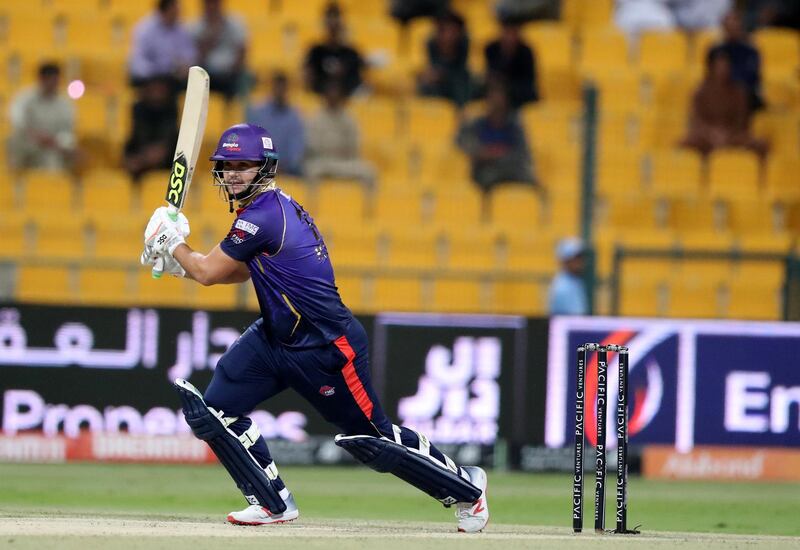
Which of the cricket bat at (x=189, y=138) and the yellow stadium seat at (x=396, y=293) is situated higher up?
the cricket bat at (x=189, y=138)

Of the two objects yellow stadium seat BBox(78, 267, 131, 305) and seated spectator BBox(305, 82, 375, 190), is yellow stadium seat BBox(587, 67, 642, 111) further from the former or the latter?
yellow stadium seat BBox(78, 267, 131, 305)

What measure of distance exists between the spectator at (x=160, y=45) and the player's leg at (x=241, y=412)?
7.45 m

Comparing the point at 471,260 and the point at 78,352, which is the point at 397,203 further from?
the point at 78,352

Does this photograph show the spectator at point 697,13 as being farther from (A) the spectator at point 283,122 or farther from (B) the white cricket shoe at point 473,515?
(B) the white cricket shoe at point 473,515

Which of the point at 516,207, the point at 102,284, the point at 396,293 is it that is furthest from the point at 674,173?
the point at 102,284

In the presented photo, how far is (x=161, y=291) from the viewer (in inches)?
515

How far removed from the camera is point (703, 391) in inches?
496

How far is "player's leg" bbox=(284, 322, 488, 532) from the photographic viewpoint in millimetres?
7621

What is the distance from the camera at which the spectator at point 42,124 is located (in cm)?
1381

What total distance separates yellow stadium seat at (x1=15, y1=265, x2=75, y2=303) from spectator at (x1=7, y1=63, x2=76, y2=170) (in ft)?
5.42

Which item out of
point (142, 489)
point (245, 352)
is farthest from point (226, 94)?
point (245, 352)

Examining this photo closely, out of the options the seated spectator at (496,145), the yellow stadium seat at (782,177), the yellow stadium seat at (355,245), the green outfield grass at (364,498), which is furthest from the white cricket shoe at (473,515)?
the yellow stadium seat at (782,177)

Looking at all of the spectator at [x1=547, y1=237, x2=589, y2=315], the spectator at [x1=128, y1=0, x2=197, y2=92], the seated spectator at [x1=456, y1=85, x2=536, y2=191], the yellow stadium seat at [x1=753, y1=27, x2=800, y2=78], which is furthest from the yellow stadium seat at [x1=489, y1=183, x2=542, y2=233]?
the yellow stadium seat at [x1=753, y1=27, x2=800, y2=78]

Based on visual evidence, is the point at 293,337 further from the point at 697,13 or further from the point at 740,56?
the point at 697,13
